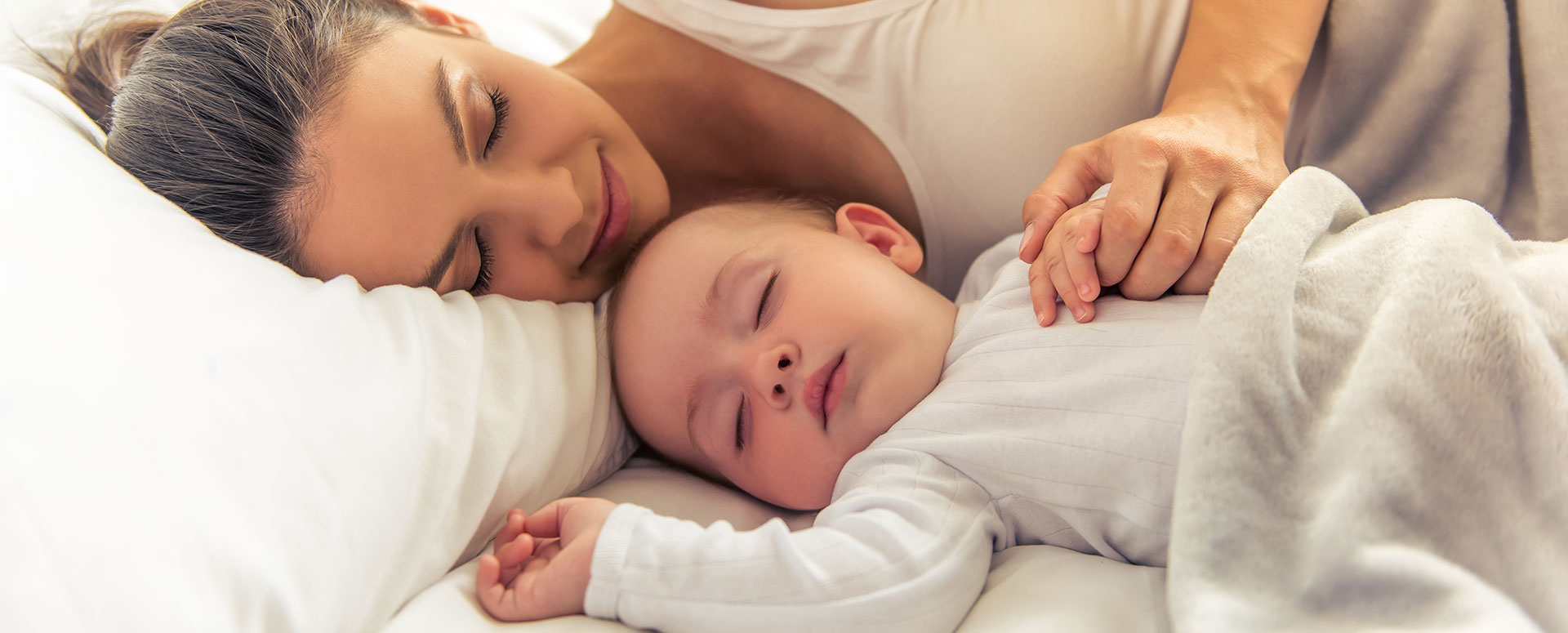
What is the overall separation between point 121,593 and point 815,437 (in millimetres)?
606

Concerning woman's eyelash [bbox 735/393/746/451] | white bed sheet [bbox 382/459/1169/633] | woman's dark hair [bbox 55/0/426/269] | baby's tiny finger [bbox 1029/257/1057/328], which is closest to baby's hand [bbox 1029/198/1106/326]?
baby's tiny finger [bbox 1029/257/1057/328]

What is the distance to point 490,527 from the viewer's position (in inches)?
34.7

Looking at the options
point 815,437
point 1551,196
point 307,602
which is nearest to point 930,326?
point 815,437

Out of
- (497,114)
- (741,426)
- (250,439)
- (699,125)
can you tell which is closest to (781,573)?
(741,426)

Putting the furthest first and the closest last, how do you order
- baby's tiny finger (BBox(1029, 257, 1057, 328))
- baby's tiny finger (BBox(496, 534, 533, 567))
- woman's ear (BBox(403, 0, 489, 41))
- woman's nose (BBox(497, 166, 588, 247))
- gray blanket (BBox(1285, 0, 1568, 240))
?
1. woman's ear (BBox(403, 0, 489, 41))
2. gray blanket (BBox(1285, 0, 1568, 240))
3. woman's nose (BBox(497, 166, 588, 247))
4. baby's tiny finger (BBox(1029, 257, 1057, 328))
5. baby's tiny finger (BBox(496, 534, 533, 567))

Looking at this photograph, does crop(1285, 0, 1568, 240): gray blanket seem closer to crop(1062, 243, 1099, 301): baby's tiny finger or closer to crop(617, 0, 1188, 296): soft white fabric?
crop(617, 0, 1188, 296): soft white fabric

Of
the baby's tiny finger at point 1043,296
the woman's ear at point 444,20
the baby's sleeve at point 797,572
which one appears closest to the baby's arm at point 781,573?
the baby's sleeve at point 797,572

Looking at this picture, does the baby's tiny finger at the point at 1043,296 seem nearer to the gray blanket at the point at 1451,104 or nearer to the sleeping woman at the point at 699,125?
the sleeping woman at the point at 699,125

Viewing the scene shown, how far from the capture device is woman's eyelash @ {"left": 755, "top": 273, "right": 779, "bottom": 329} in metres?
1.02

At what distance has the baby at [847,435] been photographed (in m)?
0.75

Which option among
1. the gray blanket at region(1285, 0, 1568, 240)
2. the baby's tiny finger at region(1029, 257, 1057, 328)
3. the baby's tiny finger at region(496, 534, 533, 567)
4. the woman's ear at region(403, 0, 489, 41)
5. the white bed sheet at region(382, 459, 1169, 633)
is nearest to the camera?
the white bed sheet at region(382, 459, 1169, 633)

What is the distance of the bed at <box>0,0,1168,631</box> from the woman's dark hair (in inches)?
2.6

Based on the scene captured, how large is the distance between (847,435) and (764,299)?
→ 0.60 ft

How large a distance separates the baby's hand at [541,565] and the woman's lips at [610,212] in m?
0.44
